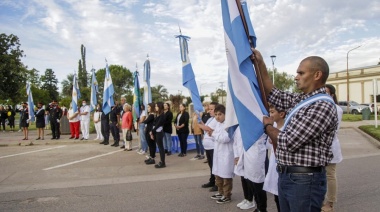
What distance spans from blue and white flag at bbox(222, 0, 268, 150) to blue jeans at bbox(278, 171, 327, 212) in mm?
704

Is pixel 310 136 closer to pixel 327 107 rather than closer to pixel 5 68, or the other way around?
pixel 327 107

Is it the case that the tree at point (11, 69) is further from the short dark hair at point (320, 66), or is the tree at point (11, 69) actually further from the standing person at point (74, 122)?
the short dark hair at point (320, 66)

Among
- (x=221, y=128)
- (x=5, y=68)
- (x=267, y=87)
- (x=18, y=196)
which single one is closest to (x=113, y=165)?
(x=18, y=196)

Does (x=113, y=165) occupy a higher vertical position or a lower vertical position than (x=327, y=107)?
lower

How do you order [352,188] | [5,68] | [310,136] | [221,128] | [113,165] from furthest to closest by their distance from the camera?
[5,68], [113,165], [352,188], [221,128], [310,136]

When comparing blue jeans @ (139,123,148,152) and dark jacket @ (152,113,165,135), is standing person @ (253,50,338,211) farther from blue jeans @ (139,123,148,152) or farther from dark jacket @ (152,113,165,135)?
blue jeans @ (139,123,148,152)

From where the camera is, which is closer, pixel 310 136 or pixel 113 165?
pixel 310 136

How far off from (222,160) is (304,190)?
3.20 m

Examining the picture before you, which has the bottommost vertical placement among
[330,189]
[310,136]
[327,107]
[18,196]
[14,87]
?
[18,196]

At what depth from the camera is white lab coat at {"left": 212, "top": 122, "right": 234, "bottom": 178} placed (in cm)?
564

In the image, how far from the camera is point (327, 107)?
8.20ft

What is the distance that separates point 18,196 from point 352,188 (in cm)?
658

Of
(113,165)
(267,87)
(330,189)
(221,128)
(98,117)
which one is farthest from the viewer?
(98,117)

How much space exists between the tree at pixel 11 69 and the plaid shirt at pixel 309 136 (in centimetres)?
2561
